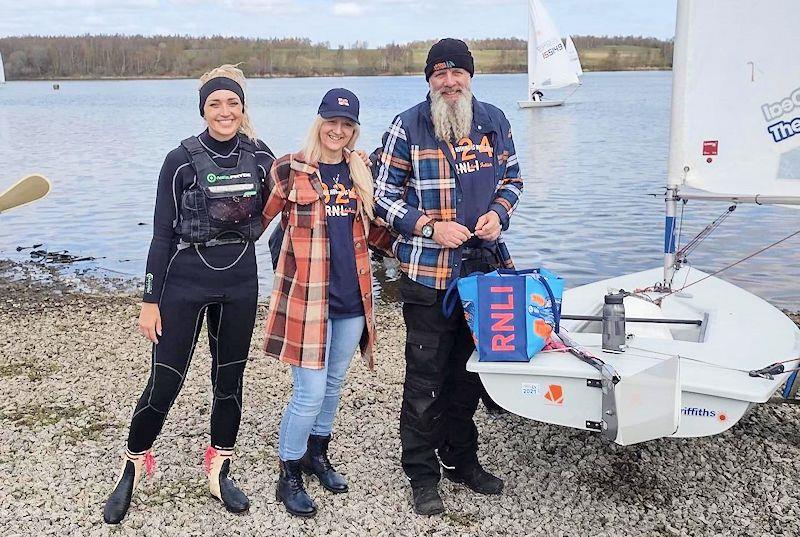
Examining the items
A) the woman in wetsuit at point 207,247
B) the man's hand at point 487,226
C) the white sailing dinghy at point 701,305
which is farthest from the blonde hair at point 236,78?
the white sailing dinghy at point 701,305

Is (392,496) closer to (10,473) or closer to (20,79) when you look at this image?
(10,473)

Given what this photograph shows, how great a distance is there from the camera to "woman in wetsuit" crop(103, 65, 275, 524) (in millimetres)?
3740

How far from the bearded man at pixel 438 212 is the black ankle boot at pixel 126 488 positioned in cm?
135

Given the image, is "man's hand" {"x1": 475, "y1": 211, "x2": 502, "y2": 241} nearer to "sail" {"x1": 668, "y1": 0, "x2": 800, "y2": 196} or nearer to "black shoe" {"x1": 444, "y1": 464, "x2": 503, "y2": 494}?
"black shoe" {"x1": 444, "y1": 464, "x2": 503, "y2": 494}

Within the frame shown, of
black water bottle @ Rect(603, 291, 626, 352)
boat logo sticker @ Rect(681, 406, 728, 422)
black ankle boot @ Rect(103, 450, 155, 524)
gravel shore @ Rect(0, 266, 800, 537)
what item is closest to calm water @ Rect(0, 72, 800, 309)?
gravel shore @ Rect(0, 266, 800, 537)

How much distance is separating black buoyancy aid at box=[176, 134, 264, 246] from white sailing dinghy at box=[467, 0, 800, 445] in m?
1.30

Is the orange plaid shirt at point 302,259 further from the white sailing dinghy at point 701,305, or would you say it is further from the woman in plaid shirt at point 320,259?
the white sailing dinghy at point 701,305

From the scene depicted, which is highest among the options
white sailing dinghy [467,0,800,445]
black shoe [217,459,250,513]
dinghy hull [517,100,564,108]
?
dinghy hull [517,100,564,108]

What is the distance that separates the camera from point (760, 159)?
17.0 ft

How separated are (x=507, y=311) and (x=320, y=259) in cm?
92

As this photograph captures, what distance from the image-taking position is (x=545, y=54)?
126 feet

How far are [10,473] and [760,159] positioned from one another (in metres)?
4.94

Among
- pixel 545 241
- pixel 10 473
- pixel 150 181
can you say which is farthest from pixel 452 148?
pixel 150 181

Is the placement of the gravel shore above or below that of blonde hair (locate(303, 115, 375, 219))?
below
